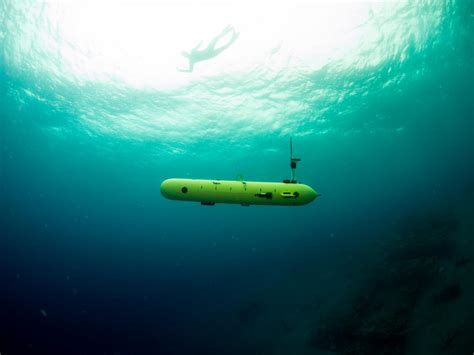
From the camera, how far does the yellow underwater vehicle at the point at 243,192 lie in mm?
10266

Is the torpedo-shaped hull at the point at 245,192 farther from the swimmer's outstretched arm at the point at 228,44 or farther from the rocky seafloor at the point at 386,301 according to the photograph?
the rocky seafloor at the point at 386,301

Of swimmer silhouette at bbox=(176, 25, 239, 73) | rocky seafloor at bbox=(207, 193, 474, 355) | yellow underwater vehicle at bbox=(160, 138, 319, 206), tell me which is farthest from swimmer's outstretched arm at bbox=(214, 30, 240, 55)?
rocky seafloor at bbox=(207, 193, 474, 355)

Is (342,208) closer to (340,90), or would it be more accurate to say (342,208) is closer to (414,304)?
(414,304)

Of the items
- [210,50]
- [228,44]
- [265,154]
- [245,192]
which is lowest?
[245,192]

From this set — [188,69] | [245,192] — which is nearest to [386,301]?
[245,192]

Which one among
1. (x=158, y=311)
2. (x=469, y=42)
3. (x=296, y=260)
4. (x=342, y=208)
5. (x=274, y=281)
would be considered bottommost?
(x=158, y=311)

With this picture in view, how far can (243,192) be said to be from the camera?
33.7ft

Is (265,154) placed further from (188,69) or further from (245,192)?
(245,192)

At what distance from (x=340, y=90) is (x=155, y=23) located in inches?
553

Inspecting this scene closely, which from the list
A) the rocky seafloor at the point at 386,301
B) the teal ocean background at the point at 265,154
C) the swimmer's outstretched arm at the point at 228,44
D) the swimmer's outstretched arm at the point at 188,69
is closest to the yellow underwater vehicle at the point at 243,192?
the swimmer's outstretched arm at the point at 228,44

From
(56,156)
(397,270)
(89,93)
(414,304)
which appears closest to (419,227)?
(397,270)

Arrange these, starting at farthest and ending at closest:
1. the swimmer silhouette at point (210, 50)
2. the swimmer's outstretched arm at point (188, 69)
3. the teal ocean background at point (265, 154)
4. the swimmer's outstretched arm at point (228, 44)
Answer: the swimmer's outstretched arm at point (188, 69), the teal ocean background at point (265, 154), the swimmer's outstretched arm at point (228, 44), the swimmer silhouette at point (210, 50)

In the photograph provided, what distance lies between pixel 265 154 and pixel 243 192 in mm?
20419

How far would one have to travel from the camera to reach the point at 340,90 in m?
21.2
